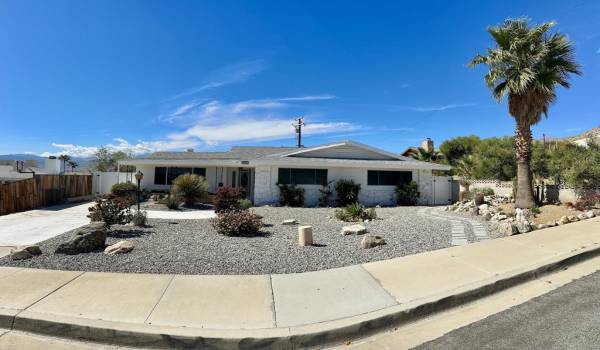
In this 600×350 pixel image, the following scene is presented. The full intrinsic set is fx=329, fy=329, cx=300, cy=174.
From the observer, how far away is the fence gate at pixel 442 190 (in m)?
20.1

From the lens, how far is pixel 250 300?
177 inches

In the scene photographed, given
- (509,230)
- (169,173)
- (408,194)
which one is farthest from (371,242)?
(169,173)

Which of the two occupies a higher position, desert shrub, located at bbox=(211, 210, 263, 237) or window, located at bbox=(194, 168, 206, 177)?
window, located at bbox=(194, 168, 206, 177)

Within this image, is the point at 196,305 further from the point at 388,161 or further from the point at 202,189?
the point at 388,161

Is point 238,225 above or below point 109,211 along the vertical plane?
below

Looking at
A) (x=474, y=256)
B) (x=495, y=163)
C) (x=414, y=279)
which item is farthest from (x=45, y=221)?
(x=495, y=163)

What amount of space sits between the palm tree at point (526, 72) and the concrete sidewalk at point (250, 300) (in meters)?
9.07

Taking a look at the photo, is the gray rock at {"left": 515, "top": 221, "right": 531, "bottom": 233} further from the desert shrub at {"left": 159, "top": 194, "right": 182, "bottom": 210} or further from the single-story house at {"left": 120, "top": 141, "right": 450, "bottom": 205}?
the desert shrub at {"left": 159, "top": 194, "right": 182, "bottom": 210}

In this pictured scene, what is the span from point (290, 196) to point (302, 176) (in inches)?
56.6

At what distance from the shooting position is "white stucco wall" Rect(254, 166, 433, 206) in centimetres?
1798

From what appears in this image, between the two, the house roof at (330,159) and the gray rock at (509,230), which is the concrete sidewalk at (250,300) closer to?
the gray rock at (509,230)

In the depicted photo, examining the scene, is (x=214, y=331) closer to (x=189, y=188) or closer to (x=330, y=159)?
(x=189, y=188)

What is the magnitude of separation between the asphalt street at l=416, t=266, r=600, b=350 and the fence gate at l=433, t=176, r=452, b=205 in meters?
15.8

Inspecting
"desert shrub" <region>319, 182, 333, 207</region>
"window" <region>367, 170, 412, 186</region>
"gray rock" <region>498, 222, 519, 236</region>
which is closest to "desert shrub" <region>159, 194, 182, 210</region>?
"desert shrub" <region>319, 182, 333, 207</region>
